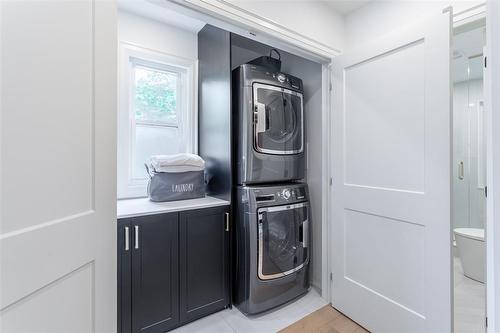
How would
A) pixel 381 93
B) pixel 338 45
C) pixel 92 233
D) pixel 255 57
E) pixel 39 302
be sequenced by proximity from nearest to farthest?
pixel 39 302, pixel 92 233, pixel 381 93, pixel 338 45, pixel 255 57

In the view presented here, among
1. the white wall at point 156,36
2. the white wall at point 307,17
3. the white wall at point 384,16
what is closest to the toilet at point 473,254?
the white wall at point 384,16

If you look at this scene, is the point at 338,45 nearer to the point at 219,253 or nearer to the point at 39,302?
the point at 219,253

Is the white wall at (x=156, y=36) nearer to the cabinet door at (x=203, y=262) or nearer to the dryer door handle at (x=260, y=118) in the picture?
the dryer door handle at (x=260, y=118)

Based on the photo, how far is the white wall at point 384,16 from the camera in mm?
1556

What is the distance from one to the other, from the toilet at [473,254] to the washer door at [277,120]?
211cm

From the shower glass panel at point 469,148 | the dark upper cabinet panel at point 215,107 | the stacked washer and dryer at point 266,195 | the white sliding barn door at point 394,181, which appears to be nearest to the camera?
the white sliding barn door at point 394,181

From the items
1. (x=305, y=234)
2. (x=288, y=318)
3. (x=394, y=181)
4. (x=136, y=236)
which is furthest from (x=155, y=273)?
(x=394, y=181)

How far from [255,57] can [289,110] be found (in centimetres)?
74

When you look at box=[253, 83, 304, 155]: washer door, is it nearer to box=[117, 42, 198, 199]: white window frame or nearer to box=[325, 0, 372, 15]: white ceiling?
box=[325, 0, 372, 15]: white ceiling

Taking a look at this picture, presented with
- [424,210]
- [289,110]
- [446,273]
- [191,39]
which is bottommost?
[446,273]

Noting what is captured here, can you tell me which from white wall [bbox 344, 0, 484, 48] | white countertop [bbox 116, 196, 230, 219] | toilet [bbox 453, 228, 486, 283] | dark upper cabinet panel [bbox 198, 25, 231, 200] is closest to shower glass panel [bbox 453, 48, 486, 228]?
toilet [bbox 453, 228, 486, 283]

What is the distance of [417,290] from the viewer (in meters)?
1.48

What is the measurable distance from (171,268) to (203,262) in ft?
0.82

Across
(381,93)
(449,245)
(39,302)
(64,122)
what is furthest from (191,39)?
(449,245)
